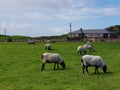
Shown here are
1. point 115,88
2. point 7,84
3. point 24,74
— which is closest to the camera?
point 115,88

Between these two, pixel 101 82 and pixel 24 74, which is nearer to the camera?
pixel 101 82

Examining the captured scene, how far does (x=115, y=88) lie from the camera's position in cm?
1861

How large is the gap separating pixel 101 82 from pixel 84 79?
5.62ft

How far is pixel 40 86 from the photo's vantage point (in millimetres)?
19578

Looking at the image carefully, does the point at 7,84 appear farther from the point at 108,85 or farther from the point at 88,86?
the point at 108,85

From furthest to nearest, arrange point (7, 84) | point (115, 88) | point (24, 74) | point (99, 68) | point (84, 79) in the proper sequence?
1. point (99, 68)
2. point (24, 74)
3. point (84, 79)
4. point (7, 84)
5. point (115, 88)

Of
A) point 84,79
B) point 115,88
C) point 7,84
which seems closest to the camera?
point 115,88

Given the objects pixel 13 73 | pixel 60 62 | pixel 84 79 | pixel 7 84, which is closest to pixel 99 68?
pixel 60 62

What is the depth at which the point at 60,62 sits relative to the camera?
92.5ft

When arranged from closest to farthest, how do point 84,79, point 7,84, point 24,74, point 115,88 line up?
point 115,88 → point 7,84 → point 84,79 → point 24,74

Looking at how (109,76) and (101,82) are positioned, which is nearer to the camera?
(101,82)

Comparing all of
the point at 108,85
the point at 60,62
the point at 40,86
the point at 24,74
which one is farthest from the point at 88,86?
the point at 60,62

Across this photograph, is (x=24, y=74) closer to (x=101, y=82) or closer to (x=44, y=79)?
(x=44, y=79)

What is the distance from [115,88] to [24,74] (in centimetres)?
884
